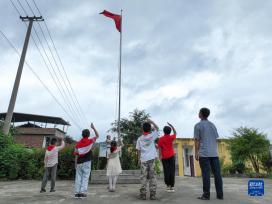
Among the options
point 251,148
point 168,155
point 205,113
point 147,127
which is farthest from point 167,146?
point 251,148

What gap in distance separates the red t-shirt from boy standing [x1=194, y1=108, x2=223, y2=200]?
1.20 m

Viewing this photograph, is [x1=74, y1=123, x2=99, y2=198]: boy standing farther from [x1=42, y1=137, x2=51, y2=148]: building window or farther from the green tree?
[x1=42, y1=137, x2=51, y2=148]: building window

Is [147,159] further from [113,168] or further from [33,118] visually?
[33,118]

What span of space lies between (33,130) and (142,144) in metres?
29.4

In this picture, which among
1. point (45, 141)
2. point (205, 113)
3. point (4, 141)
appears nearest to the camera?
point (205, 113)

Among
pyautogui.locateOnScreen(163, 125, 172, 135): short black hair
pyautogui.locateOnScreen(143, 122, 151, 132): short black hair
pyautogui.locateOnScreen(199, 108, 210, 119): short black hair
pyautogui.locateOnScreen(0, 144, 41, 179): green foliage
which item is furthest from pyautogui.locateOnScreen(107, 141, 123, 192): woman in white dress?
pyautogui.locateOnScreen(0, 144, 41, 179): green foliage

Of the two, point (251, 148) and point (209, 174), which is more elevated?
point (251, 148)

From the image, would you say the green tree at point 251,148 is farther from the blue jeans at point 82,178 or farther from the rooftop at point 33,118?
the rooftop at point 33,118

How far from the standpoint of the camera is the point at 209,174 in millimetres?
5648

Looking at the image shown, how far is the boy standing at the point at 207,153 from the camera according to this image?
5.64 m

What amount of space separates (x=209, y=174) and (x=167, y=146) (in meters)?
1.60

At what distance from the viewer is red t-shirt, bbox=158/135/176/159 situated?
23.0 feet

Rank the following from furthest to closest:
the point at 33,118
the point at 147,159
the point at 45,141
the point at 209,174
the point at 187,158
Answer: the point at 33,118
the point at 45,141
the point at 187,158
the point at 147,159
the point at 209,174

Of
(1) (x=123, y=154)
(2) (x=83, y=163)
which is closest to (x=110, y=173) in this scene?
(2) (x=83, y=163)
